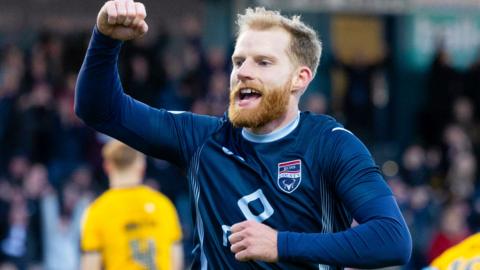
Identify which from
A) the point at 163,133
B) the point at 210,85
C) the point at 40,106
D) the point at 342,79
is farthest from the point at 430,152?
the point at 163,133

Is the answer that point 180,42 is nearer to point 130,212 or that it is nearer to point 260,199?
point 130,212

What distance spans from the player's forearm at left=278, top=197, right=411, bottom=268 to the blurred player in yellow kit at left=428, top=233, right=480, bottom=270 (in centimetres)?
111

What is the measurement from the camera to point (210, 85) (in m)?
14.1

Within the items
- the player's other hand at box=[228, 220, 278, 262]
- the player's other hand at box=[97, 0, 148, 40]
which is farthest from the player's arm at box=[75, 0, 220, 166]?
the player's other hand at box=[228, 220, 278, 262]

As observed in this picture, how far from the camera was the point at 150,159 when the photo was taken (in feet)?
43.4

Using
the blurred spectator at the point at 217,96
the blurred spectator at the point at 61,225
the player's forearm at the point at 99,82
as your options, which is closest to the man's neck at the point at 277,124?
the player's forearm at the point at 99,82

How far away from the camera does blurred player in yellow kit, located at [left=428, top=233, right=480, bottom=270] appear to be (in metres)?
5.21

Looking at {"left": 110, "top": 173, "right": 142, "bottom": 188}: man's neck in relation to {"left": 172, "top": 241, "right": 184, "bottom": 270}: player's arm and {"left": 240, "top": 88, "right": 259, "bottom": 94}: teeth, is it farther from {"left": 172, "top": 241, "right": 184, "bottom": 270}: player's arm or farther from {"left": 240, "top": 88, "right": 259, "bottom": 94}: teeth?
{"left": 240, "top": 88, "right": 259, "bottom": 94}: teeth

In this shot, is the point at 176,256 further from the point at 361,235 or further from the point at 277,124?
the point at 361,235

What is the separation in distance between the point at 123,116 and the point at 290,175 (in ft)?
2.33

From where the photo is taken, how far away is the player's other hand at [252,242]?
4.09m

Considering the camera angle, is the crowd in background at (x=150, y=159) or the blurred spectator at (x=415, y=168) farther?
the blurred spectator at (x=415, y=168)

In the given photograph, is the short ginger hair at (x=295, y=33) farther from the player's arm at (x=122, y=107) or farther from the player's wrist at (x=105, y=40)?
the player's wrist at (x=105, y=40)

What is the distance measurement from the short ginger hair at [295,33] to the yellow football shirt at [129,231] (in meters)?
3.08
